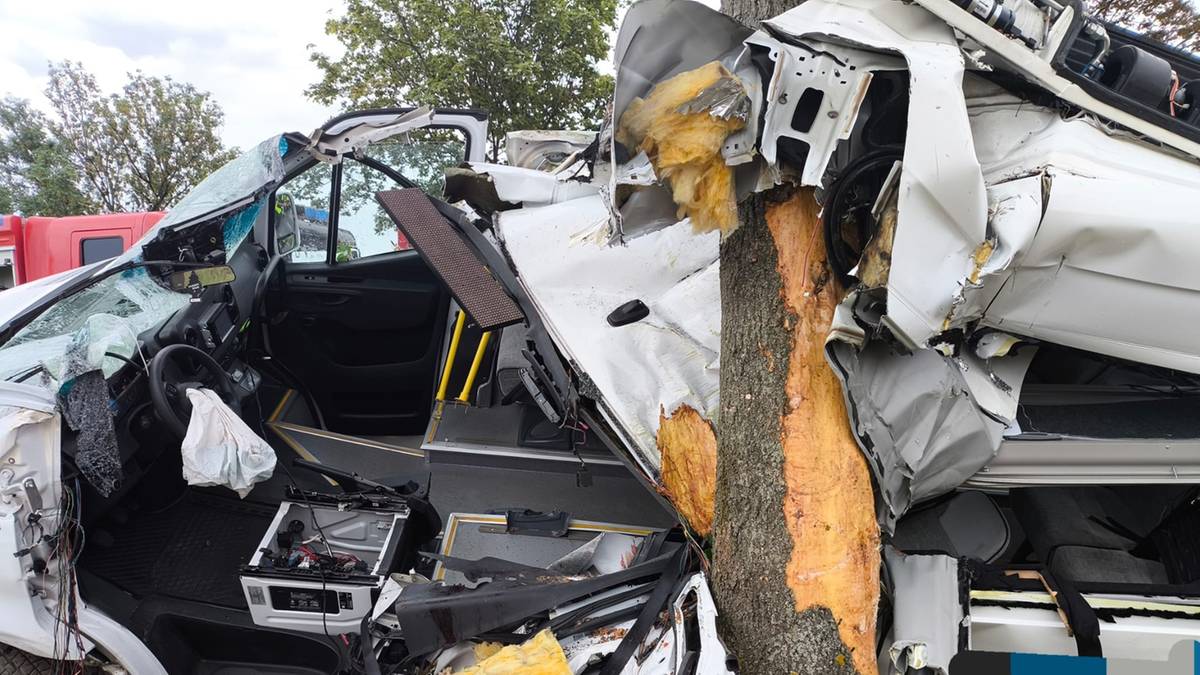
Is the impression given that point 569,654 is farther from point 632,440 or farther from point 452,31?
point 452,31

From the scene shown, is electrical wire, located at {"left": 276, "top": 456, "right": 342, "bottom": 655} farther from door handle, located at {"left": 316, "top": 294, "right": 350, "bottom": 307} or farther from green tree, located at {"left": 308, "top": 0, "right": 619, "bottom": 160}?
green tree, located at {"left": 308, "top": 0, "right": 619, "bottom": 160}

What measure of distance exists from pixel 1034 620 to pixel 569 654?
4.26ft

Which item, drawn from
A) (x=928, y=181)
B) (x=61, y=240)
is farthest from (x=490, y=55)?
(x=928, y=181)

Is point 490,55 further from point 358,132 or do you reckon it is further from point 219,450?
point 219,450

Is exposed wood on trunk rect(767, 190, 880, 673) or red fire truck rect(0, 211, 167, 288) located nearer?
exposed wood on trunk rect(767, 190, 880, 673)

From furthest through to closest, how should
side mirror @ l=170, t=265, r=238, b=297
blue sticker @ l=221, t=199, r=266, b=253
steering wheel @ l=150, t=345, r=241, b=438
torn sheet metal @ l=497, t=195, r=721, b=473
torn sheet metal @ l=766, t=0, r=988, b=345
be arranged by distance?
blue sticker @ l=221, t=199, r=266, b=253, side mirror @ l=170, t=265, r=238, b=297, steering wheel @ l=150, t=345, r=241, b=438, torn sheet metal @ l=497, t=195, r=721, b=473, torn sheet metal @ l=766, t=0, r=988, b=345

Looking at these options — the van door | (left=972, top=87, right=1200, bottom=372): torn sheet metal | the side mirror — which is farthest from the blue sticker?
Result: (left=972, top=87, right=1200, bottom=372): torn sheet metal

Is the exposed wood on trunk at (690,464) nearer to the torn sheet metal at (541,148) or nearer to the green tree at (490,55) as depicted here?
the torn sheet metal at (541,148)

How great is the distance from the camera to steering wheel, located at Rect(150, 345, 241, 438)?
109 inches

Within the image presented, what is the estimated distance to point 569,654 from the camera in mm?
2105

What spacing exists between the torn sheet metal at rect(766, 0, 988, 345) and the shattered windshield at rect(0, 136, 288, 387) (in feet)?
8.69

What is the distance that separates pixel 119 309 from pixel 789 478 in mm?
2829

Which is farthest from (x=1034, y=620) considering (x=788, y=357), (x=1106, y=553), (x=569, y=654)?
(x=569, y=654)

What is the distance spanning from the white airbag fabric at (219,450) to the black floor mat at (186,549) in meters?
0.67
